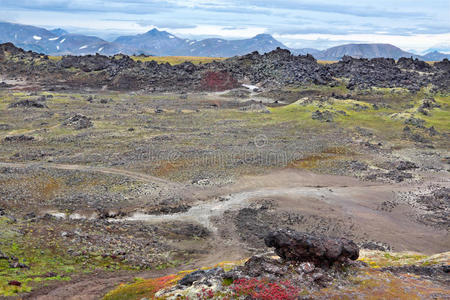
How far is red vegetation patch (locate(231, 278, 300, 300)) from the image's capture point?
72.5 feet

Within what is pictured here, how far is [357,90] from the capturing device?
13375cm

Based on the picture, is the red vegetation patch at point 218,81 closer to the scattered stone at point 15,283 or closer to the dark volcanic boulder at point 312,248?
the dark volcanic boulder at point 312,248

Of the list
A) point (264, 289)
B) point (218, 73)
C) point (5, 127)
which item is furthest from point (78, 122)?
point (218, 73)

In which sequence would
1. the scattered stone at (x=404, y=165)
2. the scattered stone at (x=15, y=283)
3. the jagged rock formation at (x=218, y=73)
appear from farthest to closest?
the jagged rock formation at (x=218, y=73) → the scattered stone at (x=404, y=165) → the scattered stone at (x=15, y=283)

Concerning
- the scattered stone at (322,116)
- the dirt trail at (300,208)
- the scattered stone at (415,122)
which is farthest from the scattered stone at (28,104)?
the scattered stone at (415,122)

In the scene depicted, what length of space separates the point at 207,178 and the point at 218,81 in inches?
3962

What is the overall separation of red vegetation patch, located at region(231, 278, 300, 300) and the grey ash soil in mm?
10586

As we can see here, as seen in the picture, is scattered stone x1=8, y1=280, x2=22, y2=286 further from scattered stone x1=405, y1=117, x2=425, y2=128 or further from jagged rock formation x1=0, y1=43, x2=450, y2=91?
jagged rock formation x1=0, y1=43, x2=450, y2=91

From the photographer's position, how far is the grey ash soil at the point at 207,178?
36.5 m

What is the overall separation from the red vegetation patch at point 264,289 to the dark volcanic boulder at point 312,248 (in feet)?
9.48

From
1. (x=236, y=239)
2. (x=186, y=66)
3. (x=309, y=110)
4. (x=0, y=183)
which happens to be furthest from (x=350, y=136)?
(x=186, y=66)

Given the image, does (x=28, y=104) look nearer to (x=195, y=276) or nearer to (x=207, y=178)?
(x=207, y=178)

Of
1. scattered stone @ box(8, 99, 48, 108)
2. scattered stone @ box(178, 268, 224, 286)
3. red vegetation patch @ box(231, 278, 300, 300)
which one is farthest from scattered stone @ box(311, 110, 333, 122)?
red vegetation patch @ box(231, 278, 300, 300)

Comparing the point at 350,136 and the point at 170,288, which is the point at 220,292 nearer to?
the point at 170,288
